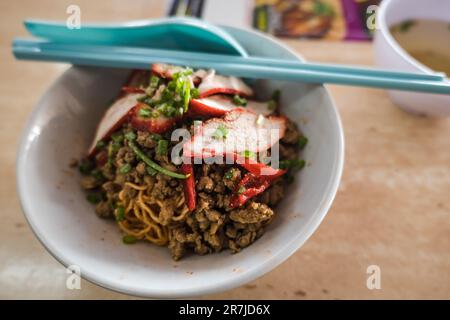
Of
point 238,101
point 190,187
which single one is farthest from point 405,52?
point 190,187

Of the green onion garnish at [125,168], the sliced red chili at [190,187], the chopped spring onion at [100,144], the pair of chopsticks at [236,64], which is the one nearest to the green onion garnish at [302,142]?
the pair of chopsticks at [236,64]

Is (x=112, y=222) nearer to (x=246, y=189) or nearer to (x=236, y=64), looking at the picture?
(x=246, y=189)

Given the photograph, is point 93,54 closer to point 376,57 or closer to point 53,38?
point 53,38

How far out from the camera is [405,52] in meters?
1.71

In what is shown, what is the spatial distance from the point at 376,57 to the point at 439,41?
1.20 feet

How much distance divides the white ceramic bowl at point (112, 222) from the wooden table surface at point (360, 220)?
223 millimetres

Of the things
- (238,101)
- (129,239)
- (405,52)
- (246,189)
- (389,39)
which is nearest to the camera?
(246,189)

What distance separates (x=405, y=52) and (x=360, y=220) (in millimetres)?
783

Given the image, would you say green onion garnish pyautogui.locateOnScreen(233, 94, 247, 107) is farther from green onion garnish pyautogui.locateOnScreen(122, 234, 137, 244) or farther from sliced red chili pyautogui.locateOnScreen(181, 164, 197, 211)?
green onion garnish pyautogui.locateOnScreen(122, 234, 137, 244)

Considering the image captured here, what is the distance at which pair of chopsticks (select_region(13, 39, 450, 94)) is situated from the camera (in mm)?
1354

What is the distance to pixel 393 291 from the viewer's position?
4.33 ft

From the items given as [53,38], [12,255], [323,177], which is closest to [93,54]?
[53,38]

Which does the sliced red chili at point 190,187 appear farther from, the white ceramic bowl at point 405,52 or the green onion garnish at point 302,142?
the white ceramic bowl at point 405,52

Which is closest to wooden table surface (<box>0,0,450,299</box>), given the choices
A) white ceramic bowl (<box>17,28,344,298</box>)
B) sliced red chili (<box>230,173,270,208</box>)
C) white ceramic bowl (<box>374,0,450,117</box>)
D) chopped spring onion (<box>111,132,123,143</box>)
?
white ceramic bowl (<box>374,0,450,117</box>)
